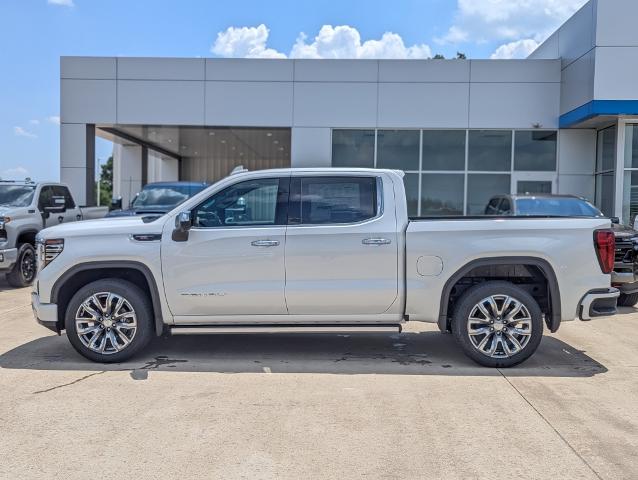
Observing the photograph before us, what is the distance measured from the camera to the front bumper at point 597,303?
596 centimetres

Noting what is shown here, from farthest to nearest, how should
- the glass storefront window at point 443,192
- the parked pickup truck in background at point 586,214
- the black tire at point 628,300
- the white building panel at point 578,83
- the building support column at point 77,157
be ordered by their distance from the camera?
the building support column at point 77,157 < the glass storefront window at point 443,192 < the white building panel at point 578,83 < the black tire at point 628,300 < the parked pickup truck in background at point 586,214

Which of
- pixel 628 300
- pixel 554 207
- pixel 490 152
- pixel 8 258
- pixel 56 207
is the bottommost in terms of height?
pixel 628 300

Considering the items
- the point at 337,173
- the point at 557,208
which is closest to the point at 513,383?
the point at 337,173

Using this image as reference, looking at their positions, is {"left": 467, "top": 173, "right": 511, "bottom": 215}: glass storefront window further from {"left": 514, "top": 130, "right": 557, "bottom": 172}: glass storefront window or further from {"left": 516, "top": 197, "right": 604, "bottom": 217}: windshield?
{"left": 516, "top": 197, "right": 604, "bottom": 217}: windshield

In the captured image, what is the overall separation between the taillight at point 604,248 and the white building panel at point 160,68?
43.5ft

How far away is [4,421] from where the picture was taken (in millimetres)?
4523

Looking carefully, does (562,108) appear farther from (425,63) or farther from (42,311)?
(42,311)

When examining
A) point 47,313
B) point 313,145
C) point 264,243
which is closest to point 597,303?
point 264,243

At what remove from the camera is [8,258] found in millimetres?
10633

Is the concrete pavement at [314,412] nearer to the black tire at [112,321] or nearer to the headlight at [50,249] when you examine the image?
the black tire at [112,321]

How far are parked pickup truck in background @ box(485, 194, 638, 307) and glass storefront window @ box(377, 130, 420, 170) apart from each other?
514 cm

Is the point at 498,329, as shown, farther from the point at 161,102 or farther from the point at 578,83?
the point at 161,102

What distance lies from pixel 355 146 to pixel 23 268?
30.5 feet

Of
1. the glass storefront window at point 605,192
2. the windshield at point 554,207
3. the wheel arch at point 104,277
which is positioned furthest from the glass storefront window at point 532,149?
the wheel arch at point 104,277
